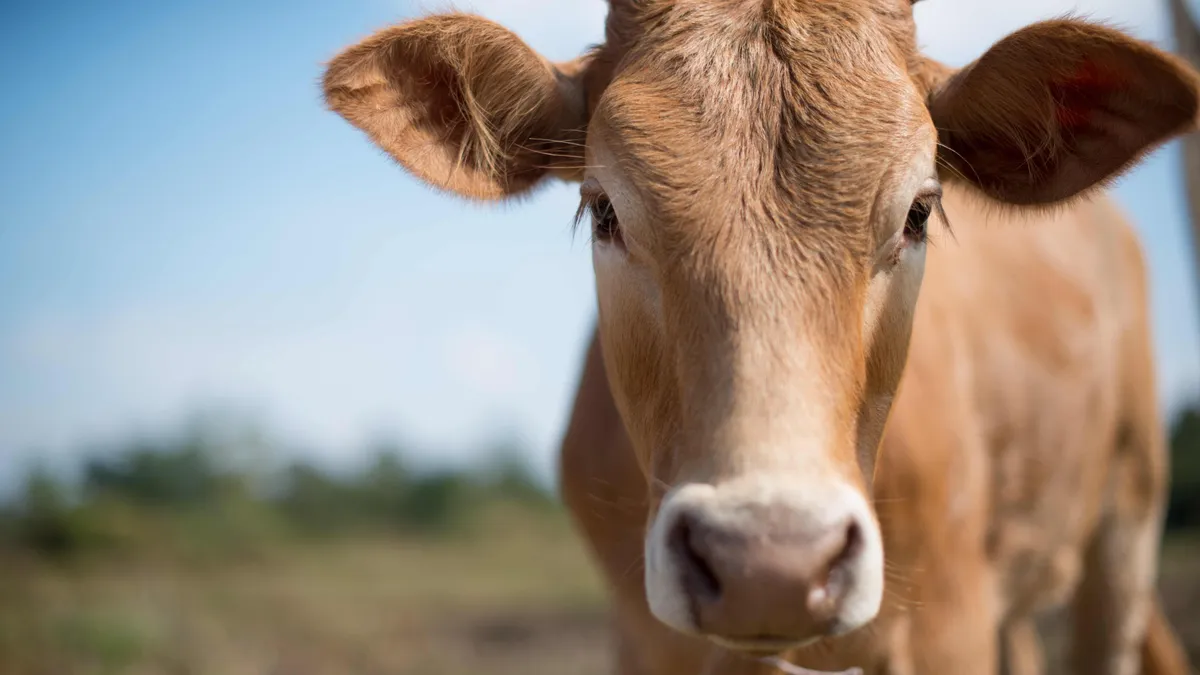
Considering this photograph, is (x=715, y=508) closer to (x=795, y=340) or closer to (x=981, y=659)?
(x=795, y=340)

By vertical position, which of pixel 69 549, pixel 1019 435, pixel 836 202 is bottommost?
pixel 69 549

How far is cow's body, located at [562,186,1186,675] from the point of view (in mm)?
3121

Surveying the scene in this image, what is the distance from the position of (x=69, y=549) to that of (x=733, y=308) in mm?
13489

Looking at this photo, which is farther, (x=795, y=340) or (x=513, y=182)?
(x=513, y=182)

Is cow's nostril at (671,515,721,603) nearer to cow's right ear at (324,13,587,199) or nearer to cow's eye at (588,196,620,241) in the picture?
cow's eye at (588,196,620,241)

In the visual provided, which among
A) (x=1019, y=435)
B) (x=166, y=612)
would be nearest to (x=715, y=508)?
(x=1019, y=435)

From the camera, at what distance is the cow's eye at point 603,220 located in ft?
8.28

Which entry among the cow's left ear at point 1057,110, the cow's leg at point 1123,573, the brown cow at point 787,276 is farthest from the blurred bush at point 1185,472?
the cow's left ear at point 1057,110

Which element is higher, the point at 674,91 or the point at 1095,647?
the point at 674,91

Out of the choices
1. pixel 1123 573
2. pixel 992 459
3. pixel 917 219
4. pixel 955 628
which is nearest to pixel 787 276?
pixel 917 219

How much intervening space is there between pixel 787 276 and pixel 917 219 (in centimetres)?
53

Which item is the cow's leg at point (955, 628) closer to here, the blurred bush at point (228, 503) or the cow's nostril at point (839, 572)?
the cow's nostril at point (839, 572)

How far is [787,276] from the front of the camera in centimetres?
215

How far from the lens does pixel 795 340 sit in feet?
6.81
